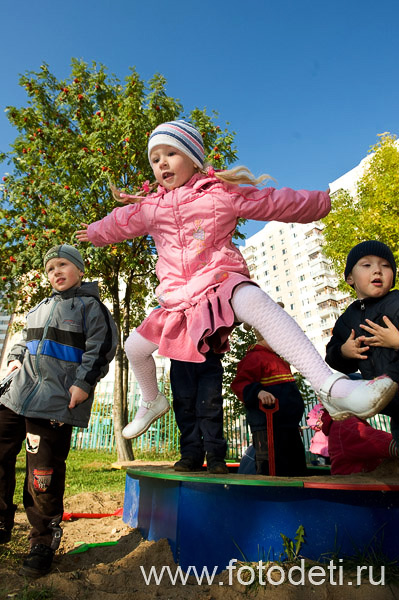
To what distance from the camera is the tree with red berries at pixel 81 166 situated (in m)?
8.12

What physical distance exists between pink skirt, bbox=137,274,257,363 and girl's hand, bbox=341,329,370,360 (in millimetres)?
619

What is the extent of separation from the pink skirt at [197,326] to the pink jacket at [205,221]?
0.06 meters

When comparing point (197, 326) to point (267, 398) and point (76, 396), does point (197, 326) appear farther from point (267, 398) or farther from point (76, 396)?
point (267, 398)

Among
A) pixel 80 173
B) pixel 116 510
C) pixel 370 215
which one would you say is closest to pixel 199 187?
pixel 116 510

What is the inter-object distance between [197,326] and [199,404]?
0.55m

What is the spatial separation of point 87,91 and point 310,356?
9.39 meters

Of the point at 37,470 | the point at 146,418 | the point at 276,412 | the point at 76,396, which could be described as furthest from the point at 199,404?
the point at 37,470

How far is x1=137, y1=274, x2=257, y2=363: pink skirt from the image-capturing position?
2102 mm

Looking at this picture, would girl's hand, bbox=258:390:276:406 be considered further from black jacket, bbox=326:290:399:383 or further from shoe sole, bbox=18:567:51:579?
shoe sole, bbox=18:567:51:579

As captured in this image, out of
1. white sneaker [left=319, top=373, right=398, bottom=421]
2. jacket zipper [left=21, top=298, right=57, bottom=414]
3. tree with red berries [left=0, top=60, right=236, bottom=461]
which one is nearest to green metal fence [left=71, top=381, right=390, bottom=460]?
tree with red berries [left=0, top=60, right=236, bottom=461]

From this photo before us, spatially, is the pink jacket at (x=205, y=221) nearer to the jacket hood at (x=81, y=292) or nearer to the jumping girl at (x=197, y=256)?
the jumping girl at (x=197, y=256)

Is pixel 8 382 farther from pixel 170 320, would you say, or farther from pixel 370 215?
pixel 370 215

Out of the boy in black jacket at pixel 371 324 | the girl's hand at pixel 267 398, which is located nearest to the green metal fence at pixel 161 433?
the girl's hand at pixel 267 398

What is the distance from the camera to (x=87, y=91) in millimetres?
9133
